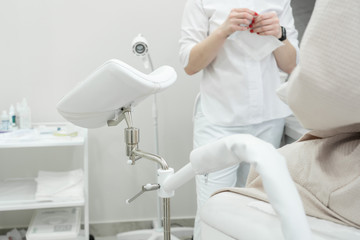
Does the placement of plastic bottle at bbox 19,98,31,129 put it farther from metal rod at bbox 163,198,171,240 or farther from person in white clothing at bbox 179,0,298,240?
metal rod at bbox 163,198,171,240

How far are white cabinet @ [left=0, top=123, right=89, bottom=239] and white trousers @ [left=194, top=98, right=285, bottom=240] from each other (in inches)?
24.8

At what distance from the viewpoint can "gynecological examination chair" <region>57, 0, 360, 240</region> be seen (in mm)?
366

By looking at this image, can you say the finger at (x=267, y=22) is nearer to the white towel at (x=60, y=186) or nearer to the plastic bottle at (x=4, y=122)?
the white towel at (x=60, y=186)

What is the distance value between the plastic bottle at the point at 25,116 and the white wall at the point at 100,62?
15 centimetres

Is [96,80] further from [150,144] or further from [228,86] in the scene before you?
[150,144]

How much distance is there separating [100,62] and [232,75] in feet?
3.33

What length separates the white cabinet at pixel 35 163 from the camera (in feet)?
6.19

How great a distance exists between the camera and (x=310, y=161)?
0.54 metres

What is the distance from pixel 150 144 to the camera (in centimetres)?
237

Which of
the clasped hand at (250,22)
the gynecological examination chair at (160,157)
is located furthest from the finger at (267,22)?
the gynecological examination chair at (160,157)

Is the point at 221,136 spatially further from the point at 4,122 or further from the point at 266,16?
the point at 4,122

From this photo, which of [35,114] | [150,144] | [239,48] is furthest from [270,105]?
[35,114]

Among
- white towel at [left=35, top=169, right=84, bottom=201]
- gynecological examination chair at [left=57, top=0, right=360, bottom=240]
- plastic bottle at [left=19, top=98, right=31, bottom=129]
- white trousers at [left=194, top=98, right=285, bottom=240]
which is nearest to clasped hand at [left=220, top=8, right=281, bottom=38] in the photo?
white trousers at [left=194, top=98, right=285, bottom=240]

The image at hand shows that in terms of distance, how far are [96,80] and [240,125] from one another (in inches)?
32.1
